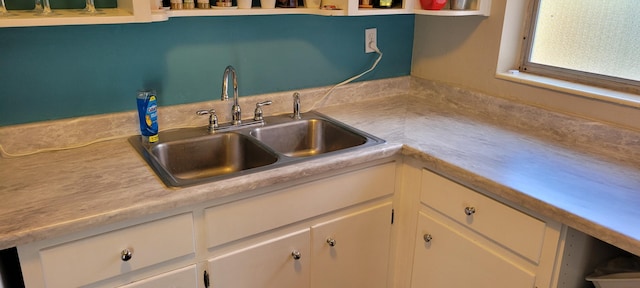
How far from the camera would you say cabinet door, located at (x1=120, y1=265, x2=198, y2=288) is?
4.43 ft

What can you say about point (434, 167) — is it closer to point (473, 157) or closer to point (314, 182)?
point (473, 157)

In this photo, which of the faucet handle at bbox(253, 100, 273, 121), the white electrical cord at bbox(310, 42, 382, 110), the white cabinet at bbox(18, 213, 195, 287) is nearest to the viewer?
the white cabinet at bbox(18, 213, 195, 287)

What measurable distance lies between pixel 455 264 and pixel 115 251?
105cm

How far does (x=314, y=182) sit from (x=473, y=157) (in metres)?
0.52

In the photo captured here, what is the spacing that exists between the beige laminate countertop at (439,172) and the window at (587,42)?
0.63 feet

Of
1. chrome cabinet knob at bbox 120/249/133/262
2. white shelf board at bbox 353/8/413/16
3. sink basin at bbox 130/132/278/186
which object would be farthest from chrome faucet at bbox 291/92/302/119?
chrome cabinet knob at bbox 120/249/133/262

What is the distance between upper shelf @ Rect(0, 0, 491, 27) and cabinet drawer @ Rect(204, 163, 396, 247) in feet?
1.95

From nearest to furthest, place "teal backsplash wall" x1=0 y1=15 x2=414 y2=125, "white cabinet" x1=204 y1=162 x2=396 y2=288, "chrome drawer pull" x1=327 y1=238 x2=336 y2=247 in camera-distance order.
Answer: "white cabinet" x1=204 y1=162 x2=396 y2=288, "teal backsplash wall" x1=0 y1=15 x2=414 y2=125, "chrome drawer pull" x1=327 y1=238 x2=336 y2=247

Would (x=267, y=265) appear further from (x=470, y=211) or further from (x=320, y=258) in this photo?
(x=470, y=211)

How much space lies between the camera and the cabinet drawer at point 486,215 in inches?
54.4

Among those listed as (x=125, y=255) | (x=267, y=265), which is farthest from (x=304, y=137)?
(x=125, y=255)

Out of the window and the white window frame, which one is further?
the white window frame

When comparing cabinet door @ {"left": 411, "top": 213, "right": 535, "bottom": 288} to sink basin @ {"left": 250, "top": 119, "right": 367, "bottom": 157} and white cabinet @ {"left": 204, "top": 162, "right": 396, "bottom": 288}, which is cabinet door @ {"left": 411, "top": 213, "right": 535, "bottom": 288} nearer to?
white cabinet @ {"left": 204, "top": 162, "right": 396, "bottom": 288}

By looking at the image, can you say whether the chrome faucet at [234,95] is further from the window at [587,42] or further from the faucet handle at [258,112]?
the window at [587,42]
